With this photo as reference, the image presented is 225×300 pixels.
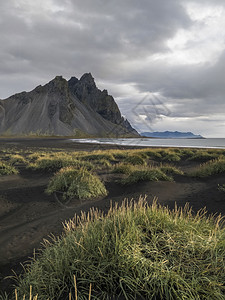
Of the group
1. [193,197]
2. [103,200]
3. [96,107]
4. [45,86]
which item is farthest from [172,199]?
[96,107]

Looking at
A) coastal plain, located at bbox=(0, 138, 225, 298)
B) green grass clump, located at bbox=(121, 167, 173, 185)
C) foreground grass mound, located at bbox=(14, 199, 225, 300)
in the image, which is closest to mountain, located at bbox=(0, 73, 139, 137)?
coastal plain, located at bbox=(0, 138, 225, 298)

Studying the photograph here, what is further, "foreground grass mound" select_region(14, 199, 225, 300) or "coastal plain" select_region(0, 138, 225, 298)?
"coastal plain" select_region(0, 138, 225, 298)

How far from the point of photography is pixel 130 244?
2861 mm

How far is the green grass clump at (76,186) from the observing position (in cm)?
800

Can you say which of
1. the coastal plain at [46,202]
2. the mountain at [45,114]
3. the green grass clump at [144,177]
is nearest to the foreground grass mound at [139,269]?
the coastal plain at [46,202]

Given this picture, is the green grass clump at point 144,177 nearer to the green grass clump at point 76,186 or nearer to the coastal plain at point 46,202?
the coastal plain at point 46,202

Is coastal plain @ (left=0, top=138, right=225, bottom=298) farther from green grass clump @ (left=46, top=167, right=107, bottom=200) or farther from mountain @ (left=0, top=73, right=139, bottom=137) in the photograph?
mountain @ (left=0, top=73, right=139, bottom=137)

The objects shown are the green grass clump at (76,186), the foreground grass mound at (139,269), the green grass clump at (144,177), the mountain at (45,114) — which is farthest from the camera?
the mountain at (45,114)

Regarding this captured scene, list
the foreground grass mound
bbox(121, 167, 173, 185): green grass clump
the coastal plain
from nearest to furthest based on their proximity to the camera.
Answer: the foreground grass mound → the coastal plain → bbox(121, 167, 173, 185): green grass clump

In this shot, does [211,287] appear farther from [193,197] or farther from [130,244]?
[193,197]

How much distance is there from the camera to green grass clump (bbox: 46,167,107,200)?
8000mm

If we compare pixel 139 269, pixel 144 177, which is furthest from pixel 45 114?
pixel 139 269

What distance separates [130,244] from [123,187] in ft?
22.4

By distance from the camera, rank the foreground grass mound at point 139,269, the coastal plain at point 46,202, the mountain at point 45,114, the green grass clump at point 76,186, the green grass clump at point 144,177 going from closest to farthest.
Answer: the foreground grass mound at point 139,269 → the coastal plain at point 46,202 → the green grass clump at point 76,186 → the green grass clump at point 144,177 → the mountain at point 45,114
